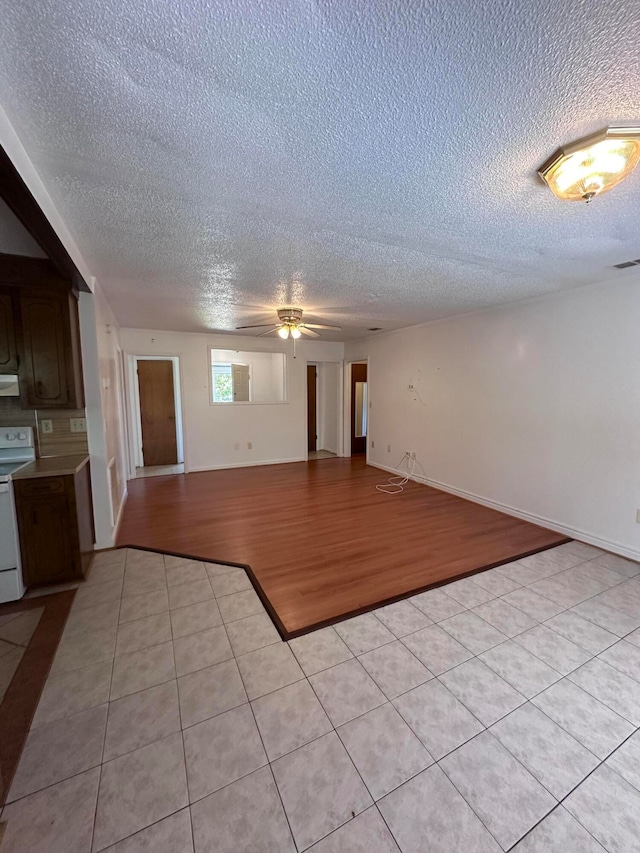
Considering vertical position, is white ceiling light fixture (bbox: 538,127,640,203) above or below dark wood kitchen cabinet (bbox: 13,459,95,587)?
above

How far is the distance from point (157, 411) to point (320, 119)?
6163 millimetres

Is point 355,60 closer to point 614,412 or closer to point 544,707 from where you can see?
point 544,707

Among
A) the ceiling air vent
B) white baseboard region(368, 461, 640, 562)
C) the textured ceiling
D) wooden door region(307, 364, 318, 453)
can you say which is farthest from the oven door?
wooden door region(307, 364, 318, 453)

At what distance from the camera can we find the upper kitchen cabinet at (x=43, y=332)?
8.46 feet

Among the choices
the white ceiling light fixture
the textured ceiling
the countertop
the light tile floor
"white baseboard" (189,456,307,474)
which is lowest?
the light tile floor

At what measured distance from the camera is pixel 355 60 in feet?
3.31

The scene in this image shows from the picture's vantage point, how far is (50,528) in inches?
100

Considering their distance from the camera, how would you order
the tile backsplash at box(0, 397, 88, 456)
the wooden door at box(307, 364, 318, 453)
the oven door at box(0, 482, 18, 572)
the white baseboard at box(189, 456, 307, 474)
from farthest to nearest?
the wooden door at box(307, 364, 318, 453) < the white baseboard at box(189, 456, 307, 474) < the tile backsplash at box(0, 397, 88, 456) < the oven door at box(0, 482, 18, 572)

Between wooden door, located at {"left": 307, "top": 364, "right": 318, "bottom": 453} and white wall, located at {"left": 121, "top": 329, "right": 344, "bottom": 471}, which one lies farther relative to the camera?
wooden door, located at {"left": 307, "top": 364, "right": 318, "bottom": 453}

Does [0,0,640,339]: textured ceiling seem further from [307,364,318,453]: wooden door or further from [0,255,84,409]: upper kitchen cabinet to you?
[307,364,318,453]: wooden door

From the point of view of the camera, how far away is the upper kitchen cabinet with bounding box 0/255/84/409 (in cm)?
258

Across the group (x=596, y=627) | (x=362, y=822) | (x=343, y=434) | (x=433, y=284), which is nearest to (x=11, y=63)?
(x=362, y=822)

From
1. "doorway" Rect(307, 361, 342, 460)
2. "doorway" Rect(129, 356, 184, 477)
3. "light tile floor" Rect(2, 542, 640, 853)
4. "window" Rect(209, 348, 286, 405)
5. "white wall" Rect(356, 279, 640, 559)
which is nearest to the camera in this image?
"light tile floor" Rect(2, 542, 640, 853)

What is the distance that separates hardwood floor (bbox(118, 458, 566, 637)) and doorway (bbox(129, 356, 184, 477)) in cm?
114
